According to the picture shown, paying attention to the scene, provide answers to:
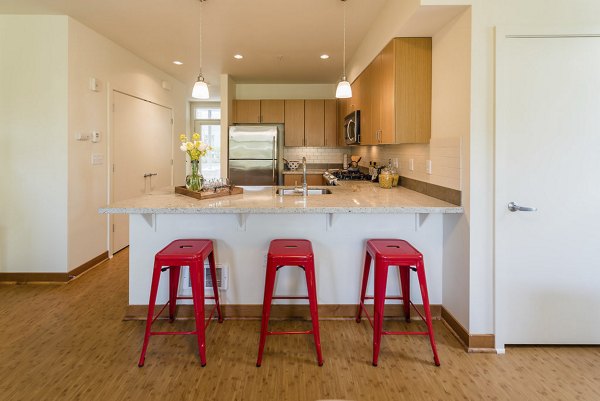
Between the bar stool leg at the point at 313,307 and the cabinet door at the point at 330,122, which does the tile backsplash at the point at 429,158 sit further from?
the bar stool leg at the point at 313,307

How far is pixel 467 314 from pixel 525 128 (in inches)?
48.4

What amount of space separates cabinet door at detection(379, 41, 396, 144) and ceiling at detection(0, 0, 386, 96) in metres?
0.49

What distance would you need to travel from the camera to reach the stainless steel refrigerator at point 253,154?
20.7 ft

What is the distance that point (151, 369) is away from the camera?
224 cm

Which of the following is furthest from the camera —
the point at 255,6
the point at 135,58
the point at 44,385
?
the point at 135,58

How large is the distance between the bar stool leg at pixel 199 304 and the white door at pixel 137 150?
9.83 ft

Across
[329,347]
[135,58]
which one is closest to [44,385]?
[329,347]

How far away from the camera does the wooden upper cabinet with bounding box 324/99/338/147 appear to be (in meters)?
6.64

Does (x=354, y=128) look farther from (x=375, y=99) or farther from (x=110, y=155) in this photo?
(x=110, y=155)

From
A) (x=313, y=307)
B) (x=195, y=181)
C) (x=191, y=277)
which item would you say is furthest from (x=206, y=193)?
(x=313, y=307)

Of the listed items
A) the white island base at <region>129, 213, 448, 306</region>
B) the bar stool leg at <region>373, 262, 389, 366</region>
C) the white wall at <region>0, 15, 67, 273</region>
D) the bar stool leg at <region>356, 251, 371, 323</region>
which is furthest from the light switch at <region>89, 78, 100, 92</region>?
the bar stool leg at <region>373, 262, 389, 366</region>

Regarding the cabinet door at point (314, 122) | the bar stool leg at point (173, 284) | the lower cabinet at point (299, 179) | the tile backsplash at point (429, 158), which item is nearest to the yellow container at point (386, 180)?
the tile backsplash at point (429, 158)

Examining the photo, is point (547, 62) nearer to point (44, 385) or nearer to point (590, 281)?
point (590, 281)

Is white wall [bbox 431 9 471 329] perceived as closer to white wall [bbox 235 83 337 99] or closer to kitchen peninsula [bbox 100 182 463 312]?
kitchen peninsula [bbox 100 182 463 312]
